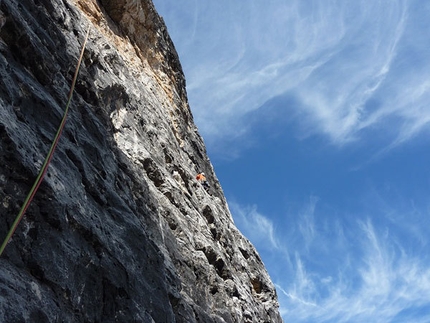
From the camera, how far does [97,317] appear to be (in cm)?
626

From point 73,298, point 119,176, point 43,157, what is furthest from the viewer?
point 119,176

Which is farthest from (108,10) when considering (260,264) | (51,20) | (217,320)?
(217,320)

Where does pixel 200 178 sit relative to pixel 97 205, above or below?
above

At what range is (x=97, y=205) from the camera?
757 cm

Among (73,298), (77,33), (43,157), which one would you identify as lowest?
(73,298)

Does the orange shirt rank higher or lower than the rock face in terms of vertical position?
higher

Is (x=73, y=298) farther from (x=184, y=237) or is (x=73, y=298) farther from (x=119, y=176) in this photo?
(x=184, y=237)

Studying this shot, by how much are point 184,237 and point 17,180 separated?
5.27 m

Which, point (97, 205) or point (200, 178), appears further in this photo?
point (200, 178)

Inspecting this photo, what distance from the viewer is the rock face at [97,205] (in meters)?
5.81

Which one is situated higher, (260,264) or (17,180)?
(260,264)

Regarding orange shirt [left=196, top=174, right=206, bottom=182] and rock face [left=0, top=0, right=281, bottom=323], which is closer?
rock face [left=0, top=0, right=281, bottom=323]

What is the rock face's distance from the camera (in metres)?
5.81

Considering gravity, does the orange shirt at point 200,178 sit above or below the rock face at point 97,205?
above
